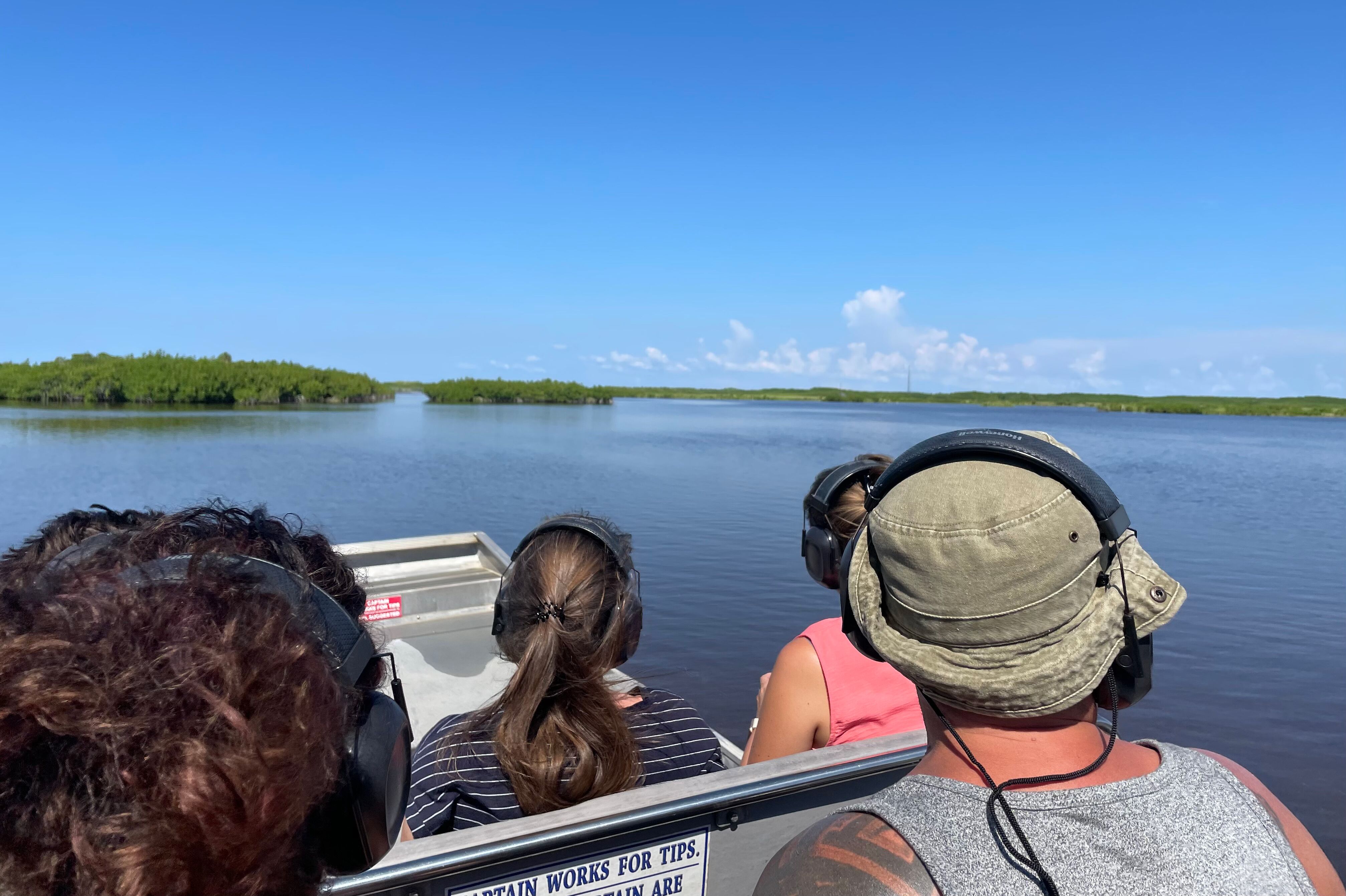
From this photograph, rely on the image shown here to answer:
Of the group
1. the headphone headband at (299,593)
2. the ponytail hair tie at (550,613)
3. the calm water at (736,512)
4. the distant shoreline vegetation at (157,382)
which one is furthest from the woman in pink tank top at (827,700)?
the distant shoreline vegetation at (157,382)

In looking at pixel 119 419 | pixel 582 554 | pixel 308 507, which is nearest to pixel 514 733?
pixel 582 554

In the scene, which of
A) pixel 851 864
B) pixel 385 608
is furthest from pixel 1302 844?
pixel 385 608

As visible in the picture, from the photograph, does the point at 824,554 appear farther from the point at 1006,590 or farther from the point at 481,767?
the point at 1006,590

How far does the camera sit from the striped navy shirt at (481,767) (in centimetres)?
199

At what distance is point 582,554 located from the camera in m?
2.20

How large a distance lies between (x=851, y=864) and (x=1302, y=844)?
631 mm

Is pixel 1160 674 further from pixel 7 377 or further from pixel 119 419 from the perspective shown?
pixel 7 377

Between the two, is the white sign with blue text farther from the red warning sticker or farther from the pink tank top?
the red warning sticker

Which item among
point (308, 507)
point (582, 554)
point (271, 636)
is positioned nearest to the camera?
point (271, 636)

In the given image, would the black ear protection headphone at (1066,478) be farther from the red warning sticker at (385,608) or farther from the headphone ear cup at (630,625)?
the red warning sticker at (385,608)

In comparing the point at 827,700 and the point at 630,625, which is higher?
the point at 630,625

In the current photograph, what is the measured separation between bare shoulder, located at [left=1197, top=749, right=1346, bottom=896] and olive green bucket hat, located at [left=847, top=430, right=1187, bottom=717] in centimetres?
22

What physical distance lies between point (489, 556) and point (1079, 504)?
5.51m

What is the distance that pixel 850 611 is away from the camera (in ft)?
3.94
